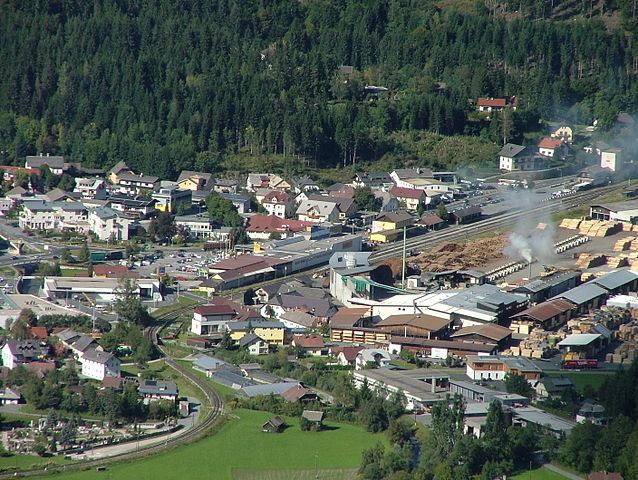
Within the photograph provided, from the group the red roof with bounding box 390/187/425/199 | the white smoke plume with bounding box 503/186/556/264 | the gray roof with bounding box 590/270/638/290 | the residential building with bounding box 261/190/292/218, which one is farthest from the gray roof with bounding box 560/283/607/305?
the residential building with bounding box 261/190/292/218

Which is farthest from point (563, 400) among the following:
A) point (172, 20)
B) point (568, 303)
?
point (172, 20)

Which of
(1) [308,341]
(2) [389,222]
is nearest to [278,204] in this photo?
(2) [389,222]

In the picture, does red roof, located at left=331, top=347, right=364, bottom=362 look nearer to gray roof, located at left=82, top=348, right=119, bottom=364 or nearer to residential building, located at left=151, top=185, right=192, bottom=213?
gray roof, located at left=82, top=348, right=119, bottom=364

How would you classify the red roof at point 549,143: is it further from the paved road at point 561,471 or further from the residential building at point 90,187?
the paved road at point 561,471

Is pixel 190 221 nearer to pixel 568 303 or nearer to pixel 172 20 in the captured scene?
pixel 568 303

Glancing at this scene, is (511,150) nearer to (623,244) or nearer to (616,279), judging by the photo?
(623,244)

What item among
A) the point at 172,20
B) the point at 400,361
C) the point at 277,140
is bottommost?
the point at 400,361
